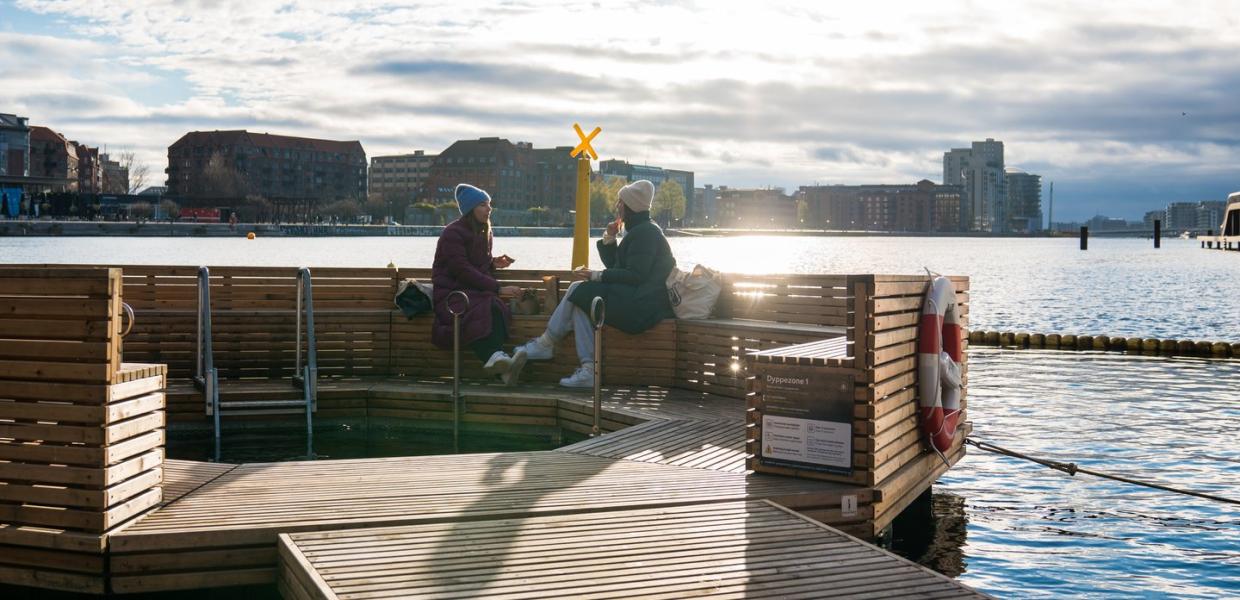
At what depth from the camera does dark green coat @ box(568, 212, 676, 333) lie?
37.1 ft

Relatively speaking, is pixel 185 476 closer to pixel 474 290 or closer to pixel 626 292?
pixel 474 290

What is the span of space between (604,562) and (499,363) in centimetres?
590

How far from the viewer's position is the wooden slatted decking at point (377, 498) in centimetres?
606

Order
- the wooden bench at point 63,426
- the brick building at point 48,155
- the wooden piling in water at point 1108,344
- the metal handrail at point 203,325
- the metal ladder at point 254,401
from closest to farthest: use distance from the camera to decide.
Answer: the wooden bench at point 63,426 → the metal handrail at point 203,325 → the metal ladder at point 254,401 → the wooden piling in water at point 1108,344 → the brick building at point 48,155

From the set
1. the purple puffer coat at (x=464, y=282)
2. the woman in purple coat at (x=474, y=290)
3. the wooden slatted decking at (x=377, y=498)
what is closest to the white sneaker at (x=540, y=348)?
the woman in purple coat at (x=474, y=290)

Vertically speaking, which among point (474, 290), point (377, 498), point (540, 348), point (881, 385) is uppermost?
point (474, 290)

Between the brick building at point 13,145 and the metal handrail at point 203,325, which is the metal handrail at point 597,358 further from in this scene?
the brick building at point 13,145

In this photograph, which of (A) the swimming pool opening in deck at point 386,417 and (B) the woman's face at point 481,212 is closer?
(A) the swimming pool opening in deck at point 386,417

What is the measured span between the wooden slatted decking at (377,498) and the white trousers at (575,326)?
321 cm

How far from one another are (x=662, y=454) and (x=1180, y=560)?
4.02m

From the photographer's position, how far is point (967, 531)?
9.43 meters

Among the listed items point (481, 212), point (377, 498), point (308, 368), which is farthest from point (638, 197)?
point (377, 498)

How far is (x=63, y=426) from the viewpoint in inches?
235

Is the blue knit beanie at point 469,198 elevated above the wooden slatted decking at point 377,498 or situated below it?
above
